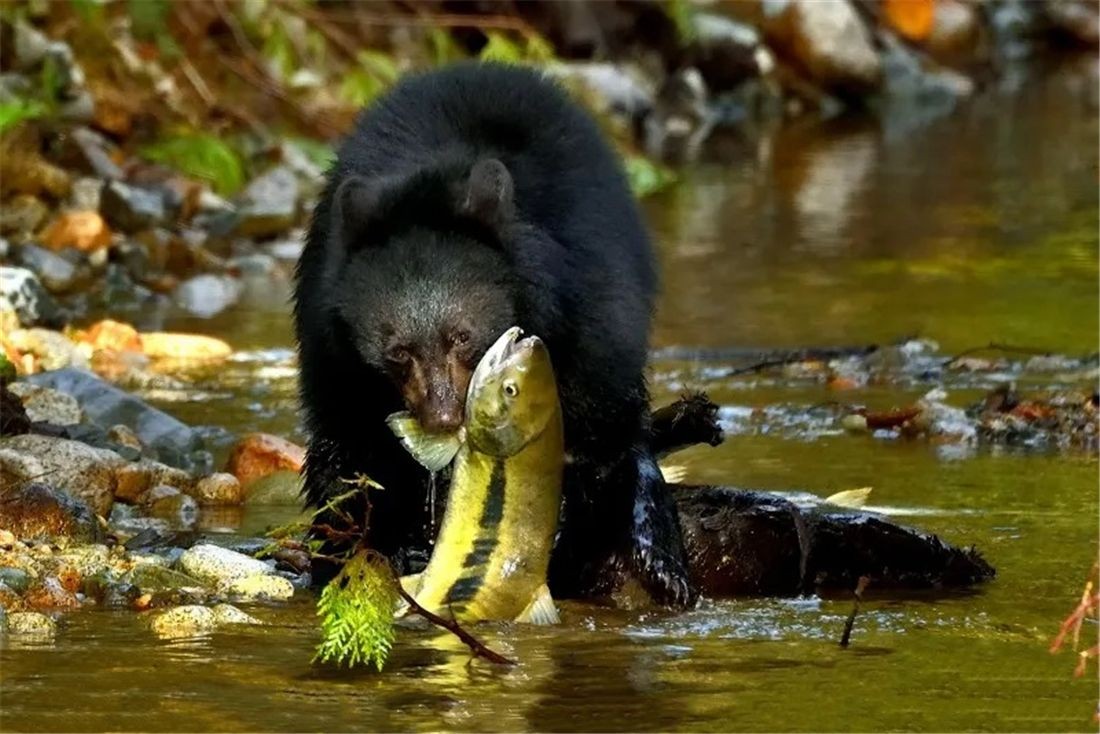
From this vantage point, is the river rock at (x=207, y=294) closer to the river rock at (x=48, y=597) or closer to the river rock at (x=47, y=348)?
Result: the river rock at (x=47, y=348)

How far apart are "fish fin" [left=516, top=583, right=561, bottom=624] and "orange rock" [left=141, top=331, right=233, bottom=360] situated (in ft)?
17.7

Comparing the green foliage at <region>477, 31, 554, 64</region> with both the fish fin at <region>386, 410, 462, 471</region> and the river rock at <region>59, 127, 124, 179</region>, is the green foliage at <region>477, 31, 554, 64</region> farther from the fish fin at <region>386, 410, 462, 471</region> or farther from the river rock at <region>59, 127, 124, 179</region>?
the fish fin at <region>386, 410, 462, 471</region>

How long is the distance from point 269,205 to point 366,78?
333cm

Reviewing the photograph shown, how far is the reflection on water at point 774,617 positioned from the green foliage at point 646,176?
260 centimetres

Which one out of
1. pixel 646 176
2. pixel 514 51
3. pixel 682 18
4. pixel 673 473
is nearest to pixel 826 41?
pixel 682 18

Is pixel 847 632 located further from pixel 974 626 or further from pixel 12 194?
pixel 12 194

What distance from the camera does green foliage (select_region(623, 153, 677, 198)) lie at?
17.9 m

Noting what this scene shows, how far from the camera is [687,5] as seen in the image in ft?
81.4

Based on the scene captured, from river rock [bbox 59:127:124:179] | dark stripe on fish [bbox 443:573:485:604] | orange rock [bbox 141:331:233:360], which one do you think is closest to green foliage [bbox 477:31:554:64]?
river rock [bbox 59:127:124:179]

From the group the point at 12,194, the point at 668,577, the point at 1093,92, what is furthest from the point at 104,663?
the point at 1093,92

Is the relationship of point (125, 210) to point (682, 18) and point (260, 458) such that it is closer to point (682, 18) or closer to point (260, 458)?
point (260, 458)

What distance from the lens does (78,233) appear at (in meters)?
13.1

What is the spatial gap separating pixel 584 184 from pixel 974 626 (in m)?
1.70

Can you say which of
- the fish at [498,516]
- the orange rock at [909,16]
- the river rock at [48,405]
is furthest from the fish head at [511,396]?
the orange rock at [909,16]
